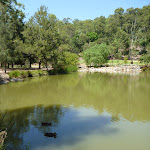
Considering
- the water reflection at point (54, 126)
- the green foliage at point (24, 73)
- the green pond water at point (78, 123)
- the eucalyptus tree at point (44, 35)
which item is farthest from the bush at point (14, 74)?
the water reflection at point (54, 126)

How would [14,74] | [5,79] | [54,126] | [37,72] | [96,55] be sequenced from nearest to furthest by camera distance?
1. [54,126]
2. [5,79]
3. [14,74]
4. [37,72]
5. [96,55]

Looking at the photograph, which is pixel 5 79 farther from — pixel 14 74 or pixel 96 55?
pixel 96 55

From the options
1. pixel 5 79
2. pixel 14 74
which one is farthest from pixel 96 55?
pixel 5 79

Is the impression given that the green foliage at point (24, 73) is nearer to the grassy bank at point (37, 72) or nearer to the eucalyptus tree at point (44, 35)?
the grassy bank at point (37, 72)

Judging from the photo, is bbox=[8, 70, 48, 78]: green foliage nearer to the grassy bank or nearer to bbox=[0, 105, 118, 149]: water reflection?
the grassy bank

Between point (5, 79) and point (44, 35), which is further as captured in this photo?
point (44, 35)

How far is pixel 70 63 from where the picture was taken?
4131 cm

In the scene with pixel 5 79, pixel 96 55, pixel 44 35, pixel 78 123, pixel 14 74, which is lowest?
pixel 78 123

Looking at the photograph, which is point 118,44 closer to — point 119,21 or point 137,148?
point 119,21

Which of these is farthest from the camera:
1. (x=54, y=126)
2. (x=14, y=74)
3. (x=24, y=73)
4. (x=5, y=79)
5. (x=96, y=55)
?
(x=96, y=55)

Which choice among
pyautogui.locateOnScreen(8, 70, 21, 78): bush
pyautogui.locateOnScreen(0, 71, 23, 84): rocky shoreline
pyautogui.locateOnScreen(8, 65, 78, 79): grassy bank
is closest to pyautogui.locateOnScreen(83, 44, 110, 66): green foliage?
pyautogui.locateOnScreen(8, 65, 78, 79): grassy bank

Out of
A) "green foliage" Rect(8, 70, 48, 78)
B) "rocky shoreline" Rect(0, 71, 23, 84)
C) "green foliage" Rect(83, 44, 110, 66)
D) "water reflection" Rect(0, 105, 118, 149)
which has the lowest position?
"water reflection" Rect(0, 105, 118, 149)

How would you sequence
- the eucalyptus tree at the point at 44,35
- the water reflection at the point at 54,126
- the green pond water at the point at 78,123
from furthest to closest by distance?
the eucalyptus tree at the point at 44,35, the water reflection at the point at 54,126, the green pond water at the point at 78,123

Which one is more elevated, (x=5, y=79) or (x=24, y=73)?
(x=24, y=73)
